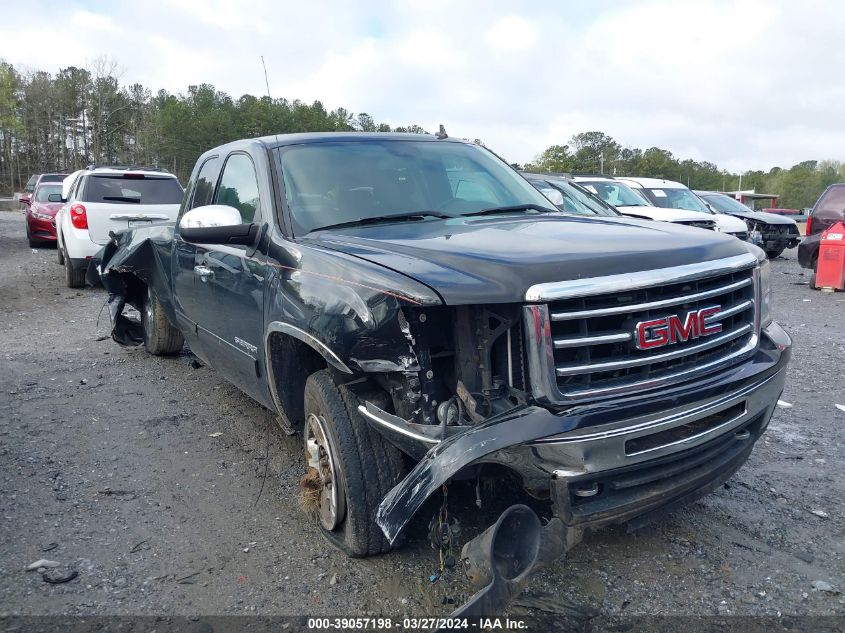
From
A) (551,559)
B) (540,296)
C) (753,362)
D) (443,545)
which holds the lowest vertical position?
(443,545)

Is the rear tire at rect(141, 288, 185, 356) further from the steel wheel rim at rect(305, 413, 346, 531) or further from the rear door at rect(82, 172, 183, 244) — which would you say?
the rear door at rect(82, 172, 183, 244)

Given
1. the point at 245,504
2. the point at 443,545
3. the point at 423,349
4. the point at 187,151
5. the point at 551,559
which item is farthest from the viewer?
the point at 187,151

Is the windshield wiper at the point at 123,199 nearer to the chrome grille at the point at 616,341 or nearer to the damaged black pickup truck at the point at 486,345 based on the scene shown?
the damaged black pickup truck at the point at 486,345

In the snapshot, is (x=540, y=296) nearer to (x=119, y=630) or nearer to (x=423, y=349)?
(x=423, y=349)

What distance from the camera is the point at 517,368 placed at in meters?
2.60

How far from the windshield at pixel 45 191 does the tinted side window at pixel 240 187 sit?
591 inches

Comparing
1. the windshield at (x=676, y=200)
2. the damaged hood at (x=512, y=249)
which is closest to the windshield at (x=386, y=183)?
the damaged hood at (x=512, y=249)

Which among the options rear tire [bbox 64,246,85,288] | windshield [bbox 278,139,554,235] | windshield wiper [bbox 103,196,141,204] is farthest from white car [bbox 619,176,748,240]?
windshield [bbox 278,139,554,235]

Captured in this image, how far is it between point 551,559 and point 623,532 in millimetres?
1070

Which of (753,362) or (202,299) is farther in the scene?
(202,299)

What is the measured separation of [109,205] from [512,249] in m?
9.22

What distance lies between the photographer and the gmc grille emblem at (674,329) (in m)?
2.60

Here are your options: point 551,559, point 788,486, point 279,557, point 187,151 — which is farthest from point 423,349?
point 187,151

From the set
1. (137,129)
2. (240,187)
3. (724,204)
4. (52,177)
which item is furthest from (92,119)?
(240,187)
